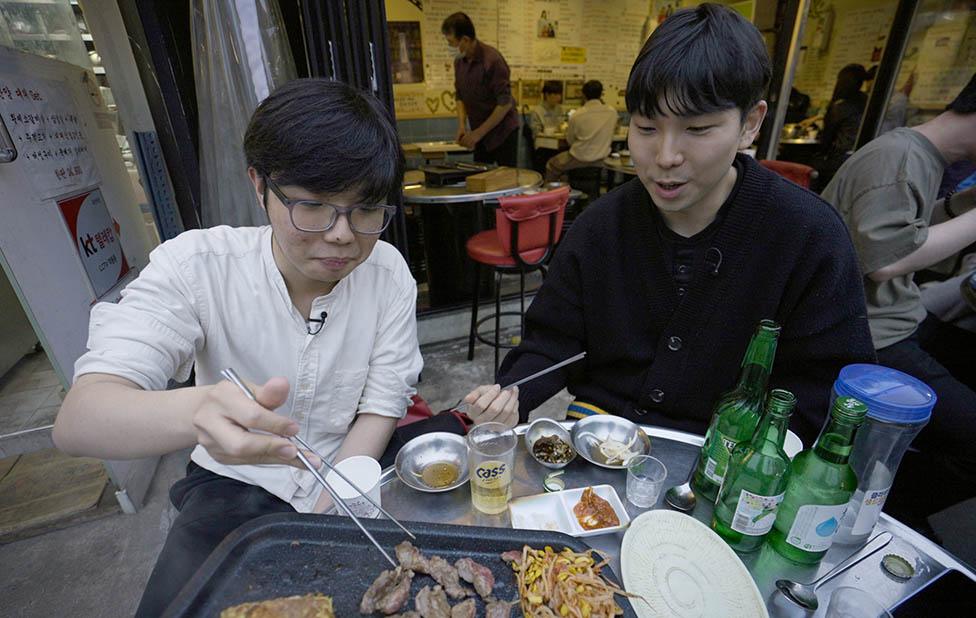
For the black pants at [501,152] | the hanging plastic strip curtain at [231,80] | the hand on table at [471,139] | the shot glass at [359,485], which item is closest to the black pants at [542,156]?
the black pants at [501,152]

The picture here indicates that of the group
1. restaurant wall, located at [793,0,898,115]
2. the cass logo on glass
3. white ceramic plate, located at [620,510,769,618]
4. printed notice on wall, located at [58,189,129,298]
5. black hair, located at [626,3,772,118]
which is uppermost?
restaurant wall, located at [793,0,898,115]

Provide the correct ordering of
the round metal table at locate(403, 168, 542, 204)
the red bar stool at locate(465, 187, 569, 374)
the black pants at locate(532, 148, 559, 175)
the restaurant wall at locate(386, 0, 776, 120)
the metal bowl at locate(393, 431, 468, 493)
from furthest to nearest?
the black pants at locate(532, 148, 559, 175), the restaurant wall at locate(386, 0, 776, 120), the round metal table at locate(403, 168, 542, 204), the red bar stool at locate(465, 187, 569, 374), the metal bowl at locate(393, 431, 468, 493)

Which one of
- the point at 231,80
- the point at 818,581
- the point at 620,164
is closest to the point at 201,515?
the point at 818,581

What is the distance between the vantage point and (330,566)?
96 centimetres

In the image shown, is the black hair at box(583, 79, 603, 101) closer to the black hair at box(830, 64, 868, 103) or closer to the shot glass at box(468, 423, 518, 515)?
the black hair at box(830, 64, 868, 103)

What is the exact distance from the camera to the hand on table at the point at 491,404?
4.99 feet

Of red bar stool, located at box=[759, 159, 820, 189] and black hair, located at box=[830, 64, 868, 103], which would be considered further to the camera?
black hair, located at box=[830, 64, 868, 103]

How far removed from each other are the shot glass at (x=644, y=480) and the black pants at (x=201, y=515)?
0.67 m

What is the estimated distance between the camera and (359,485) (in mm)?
1210

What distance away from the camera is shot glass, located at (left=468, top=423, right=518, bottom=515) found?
1201mm

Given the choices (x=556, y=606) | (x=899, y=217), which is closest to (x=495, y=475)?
(x=556, y=606)

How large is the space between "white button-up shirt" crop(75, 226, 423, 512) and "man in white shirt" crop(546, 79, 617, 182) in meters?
6.16

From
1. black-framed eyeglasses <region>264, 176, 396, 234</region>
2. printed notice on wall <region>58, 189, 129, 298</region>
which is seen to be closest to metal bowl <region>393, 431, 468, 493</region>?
black-framed eyeglasses <region>264, 176, 396, 234</region>

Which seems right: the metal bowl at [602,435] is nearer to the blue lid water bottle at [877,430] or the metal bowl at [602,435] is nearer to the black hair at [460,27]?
the blue lid water bottle at [877,430]
